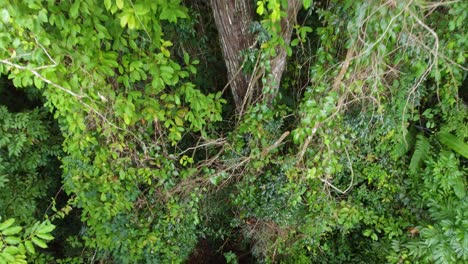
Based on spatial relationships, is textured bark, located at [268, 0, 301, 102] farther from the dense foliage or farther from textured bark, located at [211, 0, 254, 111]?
textured bark, located at [211, 0, 254, 111]

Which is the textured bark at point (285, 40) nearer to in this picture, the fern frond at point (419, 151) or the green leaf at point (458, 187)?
the fern frond at point (419, 151)

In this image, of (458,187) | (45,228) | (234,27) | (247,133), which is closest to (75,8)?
(234,27)

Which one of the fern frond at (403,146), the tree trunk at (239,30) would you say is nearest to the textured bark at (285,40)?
the tree trunk at (239,30)

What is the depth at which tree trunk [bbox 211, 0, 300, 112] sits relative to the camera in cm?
247

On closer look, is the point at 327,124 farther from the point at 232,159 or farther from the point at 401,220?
the point at 401,220

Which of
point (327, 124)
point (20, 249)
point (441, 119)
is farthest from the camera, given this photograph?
point (441, 119)

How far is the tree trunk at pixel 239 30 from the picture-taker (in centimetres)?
247

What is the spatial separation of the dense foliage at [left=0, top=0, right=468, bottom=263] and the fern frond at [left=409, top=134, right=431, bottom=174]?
11 mm

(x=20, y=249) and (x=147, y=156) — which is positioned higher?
(x=20, y=249)

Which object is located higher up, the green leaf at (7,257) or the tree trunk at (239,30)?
the tree trunk at (239,30)

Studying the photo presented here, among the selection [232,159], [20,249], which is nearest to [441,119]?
[232,159]

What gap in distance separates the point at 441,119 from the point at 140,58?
111 inches

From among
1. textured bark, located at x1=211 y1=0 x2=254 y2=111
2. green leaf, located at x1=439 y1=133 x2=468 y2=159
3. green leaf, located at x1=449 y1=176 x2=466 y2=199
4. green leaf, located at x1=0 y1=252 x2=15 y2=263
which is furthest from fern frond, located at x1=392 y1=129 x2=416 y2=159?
green leaf, located at x1=0 y1=252 x2=15 y2=263

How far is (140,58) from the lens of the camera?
7.66 ft
